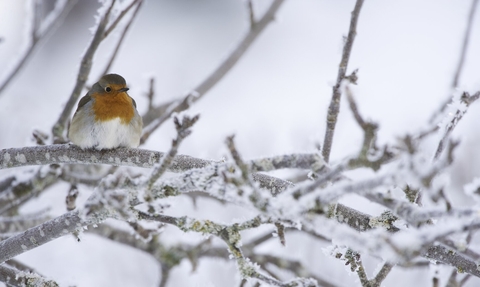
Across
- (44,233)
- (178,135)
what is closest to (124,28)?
(44,233)

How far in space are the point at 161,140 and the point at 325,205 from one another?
570cm

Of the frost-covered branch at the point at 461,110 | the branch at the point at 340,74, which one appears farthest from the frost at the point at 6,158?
the frost-covered branch at the point at 461,110

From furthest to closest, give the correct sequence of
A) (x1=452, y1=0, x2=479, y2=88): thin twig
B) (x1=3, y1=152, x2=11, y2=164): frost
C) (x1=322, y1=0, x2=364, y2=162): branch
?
(x1=452, y1=0, x2=479, y2=88): thin twig, (x1=3, y1=152, x2=11, y2=164): frost, (x1=322, y1=0, x2=364, y2=162): branch

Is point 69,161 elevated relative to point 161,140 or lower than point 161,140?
lower

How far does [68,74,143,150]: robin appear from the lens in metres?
3.15

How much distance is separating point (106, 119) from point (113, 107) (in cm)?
16

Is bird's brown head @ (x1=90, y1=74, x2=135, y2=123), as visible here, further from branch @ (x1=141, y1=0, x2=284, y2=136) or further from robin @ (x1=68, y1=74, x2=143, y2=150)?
branch @ (x1=141, y1=0, x2=284, y2=136)

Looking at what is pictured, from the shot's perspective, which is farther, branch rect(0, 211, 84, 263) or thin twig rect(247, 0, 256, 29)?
thin twig rect(247, 0, 256, 29)

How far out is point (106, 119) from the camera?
3537 mm

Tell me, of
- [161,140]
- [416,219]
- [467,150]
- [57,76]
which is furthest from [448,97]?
[57,76]

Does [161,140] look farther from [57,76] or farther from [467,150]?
[57,76]

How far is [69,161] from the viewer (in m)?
2.68

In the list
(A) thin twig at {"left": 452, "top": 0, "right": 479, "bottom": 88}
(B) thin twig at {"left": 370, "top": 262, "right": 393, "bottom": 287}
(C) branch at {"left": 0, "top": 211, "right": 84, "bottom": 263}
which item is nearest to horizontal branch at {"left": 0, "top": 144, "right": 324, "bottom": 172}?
(C) branch at {"left": 0, "top": 211, "right": 84, "bottom": 263}

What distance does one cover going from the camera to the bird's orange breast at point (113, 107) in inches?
140
